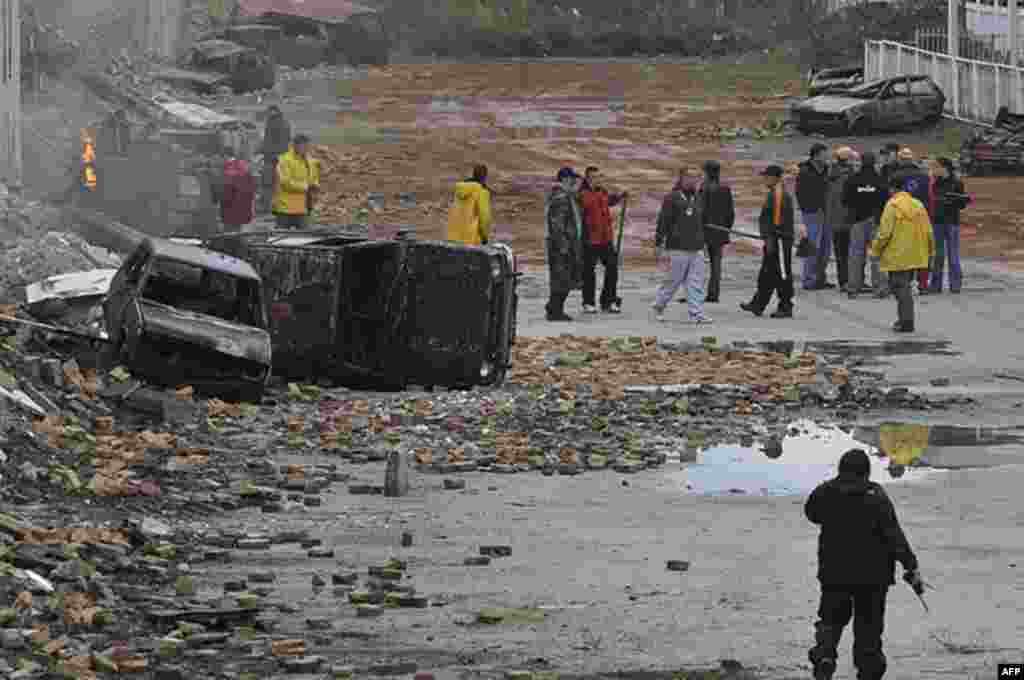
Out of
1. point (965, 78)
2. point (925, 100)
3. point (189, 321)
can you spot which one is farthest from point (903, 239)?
point (965, 78)

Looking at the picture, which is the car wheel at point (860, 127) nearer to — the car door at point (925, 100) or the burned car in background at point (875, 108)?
the burned car in background at point (875, 108)

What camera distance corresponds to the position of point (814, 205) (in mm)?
30125

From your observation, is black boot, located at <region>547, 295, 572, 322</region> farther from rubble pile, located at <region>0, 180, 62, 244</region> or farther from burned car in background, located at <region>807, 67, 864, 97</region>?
burned car in background, located at <region>807, 67, 864, 97</region>

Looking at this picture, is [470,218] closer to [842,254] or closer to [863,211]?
[863,211]

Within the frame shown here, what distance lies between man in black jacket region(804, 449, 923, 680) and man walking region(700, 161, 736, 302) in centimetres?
1727

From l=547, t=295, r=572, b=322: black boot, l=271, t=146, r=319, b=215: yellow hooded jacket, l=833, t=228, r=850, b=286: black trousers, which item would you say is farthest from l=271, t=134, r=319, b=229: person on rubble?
l=833, t=228, r=850, b=286: black trousers

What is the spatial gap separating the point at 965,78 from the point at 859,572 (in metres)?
47.2

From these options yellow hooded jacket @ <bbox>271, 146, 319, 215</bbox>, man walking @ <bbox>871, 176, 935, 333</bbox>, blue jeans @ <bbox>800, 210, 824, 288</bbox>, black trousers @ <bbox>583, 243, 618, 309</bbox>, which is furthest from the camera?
blue jeans @ <bbox>800, 210, 824, 288</bbox>

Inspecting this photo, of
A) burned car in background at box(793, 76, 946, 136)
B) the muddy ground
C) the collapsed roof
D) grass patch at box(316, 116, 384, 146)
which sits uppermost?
the collapsed roof

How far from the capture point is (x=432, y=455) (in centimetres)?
1797

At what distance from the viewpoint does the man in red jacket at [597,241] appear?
27.4 m

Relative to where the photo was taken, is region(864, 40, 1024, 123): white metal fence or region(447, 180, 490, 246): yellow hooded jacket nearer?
region(447, 180, 490, 246): yellow hooded jacket

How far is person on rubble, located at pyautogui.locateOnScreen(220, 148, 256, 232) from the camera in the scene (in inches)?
1233

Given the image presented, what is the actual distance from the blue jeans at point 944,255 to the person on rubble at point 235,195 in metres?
8.93
